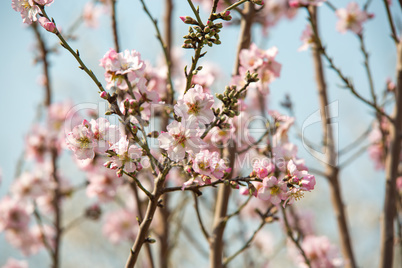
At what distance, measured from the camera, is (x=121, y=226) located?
4043 millimetres

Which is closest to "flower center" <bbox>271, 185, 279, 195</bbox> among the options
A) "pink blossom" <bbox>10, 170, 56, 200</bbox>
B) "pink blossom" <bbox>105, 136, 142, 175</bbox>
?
"pink blossom" <bbox>105, 136, 142, 175</bbox>

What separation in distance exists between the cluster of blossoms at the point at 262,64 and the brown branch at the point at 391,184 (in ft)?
2.81

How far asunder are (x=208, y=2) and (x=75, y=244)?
7.21 m

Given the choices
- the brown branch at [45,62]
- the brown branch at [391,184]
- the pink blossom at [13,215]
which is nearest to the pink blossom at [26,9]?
the brown branch at [391,184]

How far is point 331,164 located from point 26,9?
2002mm

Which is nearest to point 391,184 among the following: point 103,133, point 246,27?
point 246,27

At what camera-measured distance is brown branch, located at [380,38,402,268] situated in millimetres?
2066

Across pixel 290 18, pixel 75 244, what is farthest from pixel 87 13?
pixel 75 244

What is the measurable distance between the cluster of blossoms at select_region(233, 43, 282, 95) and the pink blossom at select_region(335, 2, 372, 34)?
112cm

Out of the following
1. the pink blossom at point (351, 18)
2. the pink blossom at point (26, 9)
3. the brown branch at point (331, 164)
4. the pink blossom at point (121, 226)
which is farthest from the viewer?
the pink blossom at point (121, 226)

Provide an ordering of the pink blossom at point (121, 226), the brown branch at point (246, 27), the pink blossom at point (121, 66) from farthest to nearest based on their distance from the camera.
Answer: the pink blossom at point (121, 226) → the brown branch at point (246, 27) → the pink blossom at point (121, 66)

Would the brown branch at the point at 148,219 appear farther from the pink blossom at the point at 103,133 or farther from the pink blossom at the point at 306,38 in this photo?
the pink blossom at the point at 306,38

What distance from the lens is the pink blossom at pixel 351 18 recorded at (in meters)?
2.66

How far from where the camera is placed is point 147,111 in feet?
4.54
